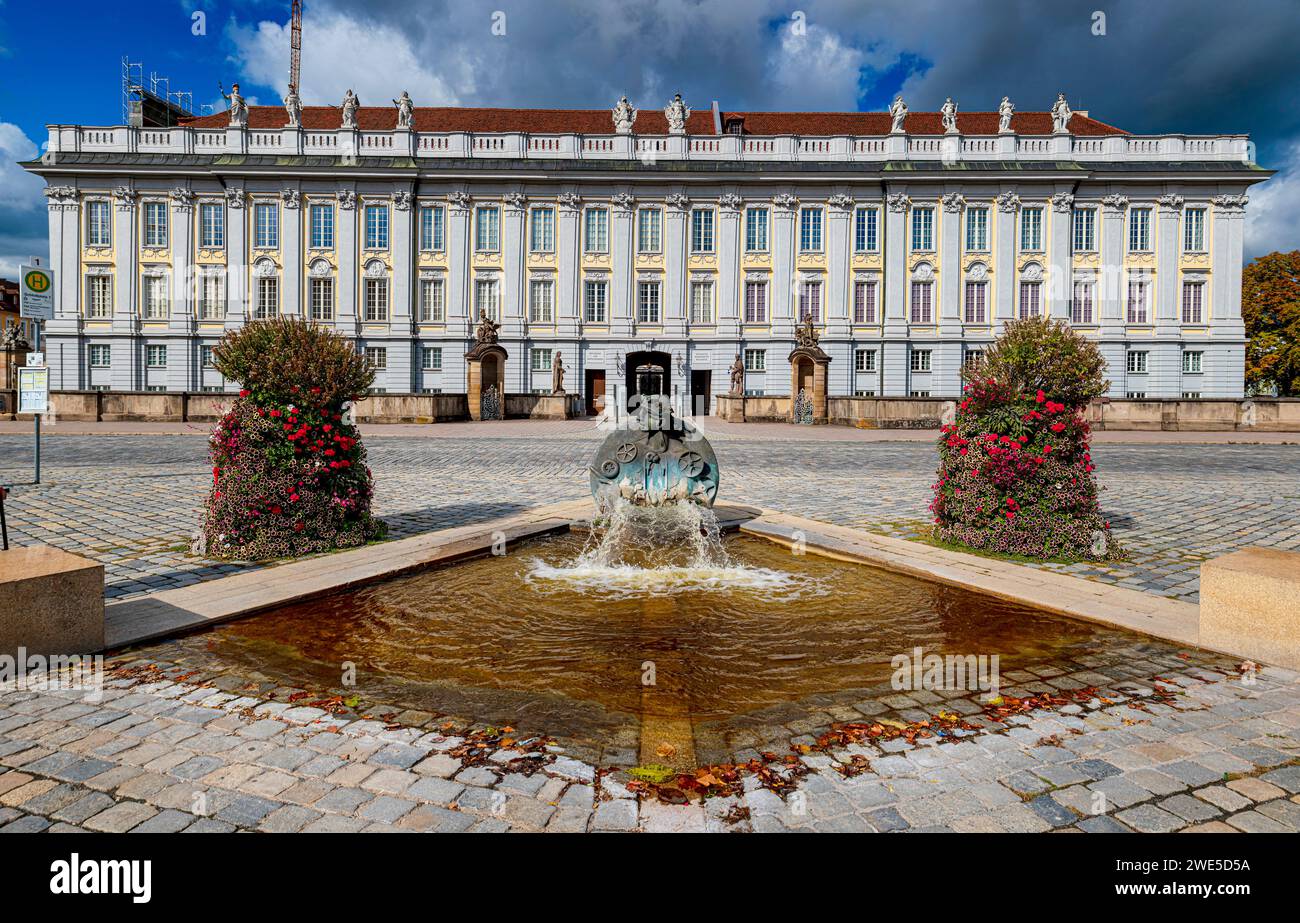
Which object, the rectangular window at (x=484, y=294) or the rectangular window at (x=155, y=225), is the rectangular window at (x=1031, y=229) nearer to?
the rectangular window at (x=484, y=294)

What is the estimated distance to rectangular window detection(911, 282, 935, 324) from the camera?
1774 inches

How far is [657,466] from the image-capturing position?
8.68 m

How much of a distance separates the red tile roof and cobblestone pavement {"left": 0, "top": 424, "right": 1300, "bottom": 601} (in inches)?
1311

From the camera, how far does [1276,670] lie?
4.50 m

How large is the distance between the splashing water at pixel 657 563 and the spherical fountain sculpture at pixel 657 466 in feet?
0.41

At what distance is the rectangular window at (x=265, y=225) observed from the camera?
44.9 m

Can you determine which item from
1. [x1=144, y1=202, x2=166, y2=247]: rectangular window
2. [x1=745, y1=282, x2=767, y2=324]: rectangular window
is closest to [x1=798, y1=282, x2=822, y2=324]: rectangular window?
[x1=745, y1=282, x2=767, y2=324]: rectangular window

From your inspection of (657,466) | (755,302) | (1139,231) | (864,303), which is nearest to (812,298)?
(864,303)

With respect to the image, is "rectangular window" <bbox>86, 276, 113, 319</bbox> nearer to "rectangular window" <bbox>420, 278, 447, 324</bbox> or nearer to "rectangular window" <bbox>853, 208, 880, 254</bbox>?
"rectangular window" <bbox>420, 278, 447, 324</bbox>

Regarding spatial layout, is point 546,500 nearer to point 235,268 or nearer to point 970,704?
point 970,704

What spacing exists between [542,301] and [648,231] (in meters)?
7.36

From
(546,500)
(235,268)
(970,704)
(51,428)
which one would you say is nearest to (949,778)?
(970,704)

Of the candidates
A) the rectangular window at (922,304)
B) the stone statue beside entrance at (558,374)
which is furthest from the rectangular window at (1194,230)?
the stone statue beside entrance at (558,374)

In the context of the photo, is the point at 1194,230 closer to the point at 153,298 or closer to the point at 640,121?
the point at 640,121
